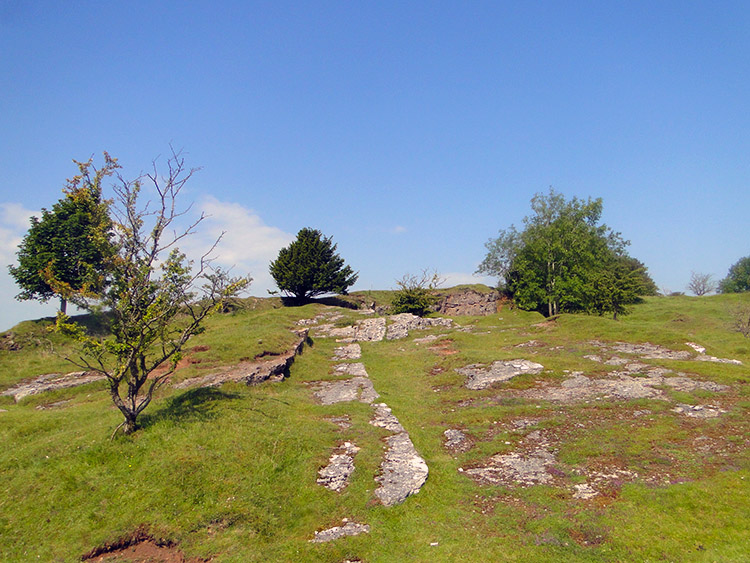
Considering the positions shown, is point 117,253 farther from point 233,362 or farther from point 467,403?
point 467,403

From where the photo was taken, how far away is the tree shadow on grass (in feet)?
46.3

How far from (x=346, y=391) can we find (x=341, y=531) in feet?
38.9

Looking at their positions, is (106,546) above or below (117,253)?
below

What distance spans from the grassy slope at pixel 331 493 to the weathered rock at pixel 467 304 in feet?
145

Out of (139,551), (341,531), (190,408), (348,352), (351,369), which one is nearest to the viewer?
(139,551)

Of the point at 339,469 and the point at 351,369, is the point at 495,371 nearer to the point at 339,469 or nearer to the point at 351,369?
the point at 351,369

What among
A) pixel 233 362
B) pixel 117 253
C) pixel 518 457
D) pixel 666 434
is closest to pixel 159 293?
pixel 117 253

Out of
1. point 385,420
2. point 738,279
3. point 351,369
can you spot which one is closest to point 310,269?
point 351,369

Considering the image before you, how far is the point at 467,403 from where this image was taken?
20078mm

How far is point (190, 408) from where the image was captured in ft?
50.0

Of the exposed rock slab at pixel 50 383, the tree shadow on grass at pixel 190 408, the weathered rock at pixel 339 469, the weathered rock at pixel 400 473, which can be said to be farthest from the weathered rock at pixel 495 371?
the exposed rock slab at pixel 50 383

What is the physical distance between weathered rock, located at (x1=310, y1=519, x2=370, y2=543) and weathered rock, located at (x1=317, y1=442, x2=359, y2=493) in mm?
1403

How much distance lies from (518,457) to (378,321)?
90.4ft

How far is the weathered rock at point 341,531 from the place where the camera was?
964 cm
